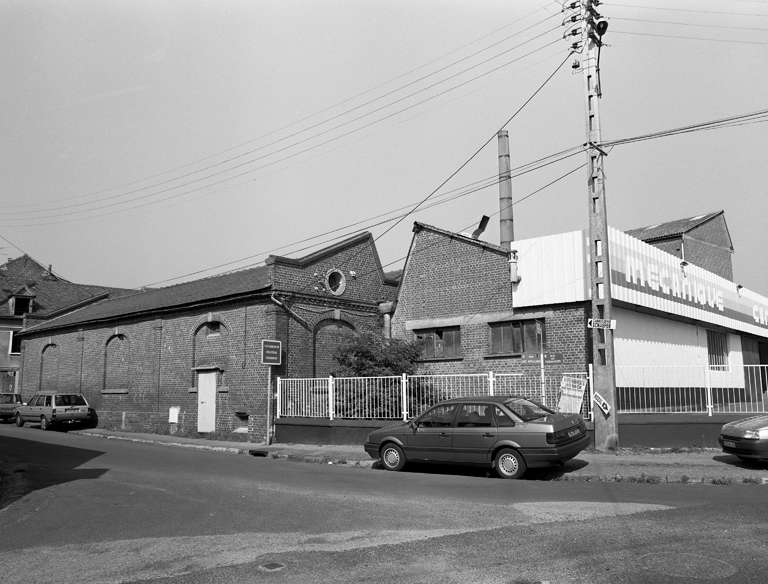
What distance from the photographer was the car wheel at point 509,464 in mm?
12453

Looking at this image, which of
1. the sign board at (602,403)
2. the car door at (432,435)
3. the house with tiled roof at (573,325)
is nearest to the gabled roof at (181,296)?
the house with tiled roof at (573,325)

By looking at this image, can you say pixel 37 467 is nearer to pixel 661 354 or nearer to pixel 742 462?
pixel 742 462

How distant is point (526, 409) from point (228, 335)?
1389 centimetres

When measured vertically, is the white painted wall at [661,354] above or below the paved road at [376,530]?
above

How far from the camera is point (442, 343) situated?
21859 millimetres

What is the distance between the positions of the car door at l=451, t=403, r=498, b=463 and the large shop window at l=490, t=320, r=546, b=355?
6.38 metres

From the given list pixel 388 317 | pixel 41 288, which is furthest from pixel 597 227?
pixel 41 288

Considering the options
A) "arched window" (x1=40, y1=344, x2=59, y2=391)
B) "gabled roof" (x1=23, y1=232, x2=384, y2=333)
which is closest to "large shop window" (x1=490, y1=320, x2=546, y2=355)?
"gabled roof" (x1=23, y1=232, x2=384, y2=333)

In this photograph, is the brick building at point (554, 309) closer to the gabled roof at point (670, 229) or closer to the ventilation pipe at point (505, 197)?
the ventilation pipe at point (505, 197)

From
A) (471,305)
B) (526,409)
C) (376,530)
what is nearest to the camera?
(376,530)

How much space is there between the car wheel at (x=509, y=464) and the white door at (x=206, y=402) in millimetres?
13914

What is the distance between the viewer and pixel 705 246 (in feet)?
126

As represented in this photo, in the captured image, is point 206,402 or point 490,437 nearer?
point 490,437

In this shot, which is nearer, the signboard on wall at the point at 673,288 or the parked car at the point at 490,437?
the parked car at the point at 490,437
